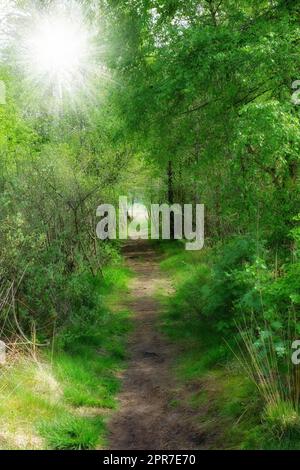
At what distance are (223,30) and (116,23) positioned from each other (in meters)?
3.60

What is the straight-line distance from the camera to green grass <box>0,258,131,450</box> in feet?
21.6

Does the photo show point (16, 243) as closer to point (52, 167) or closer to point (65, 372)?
point (65, 372)

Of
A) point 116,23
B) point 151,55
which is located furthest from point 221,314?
point 116,23

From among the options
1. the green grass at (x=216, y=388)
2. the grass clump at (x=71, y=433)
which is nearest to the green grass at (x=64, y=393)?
the grass clump at (x=71, y=433)

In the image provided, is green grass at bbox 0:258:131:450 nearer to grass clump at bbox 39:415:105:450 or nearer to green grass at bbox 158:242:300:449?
grass clump at bbox 39:415:105:450

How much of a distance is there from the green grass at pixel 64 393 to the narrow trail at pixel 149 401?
234 millimetres

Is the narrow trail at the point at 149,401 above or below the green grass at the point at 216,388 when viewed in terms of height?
below

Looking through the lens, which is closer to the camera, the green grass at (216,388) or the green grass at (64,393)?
the green grass at (216,388)

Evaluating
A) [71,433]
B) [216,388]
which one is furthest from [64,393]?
[216,388]

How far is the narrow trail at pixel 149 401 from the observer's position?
6938mm

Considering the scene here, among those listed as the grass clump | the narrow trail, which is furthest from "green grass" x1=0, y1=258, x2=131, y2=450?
the narrow trail

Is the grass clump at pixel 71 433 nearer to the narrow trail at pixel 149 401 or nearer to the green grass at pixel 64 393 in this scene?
the green grass at pixel 64 393

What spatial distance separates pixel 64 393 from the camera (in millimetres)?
8023

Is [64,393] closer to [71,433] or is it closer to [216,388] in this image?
[71,433]
